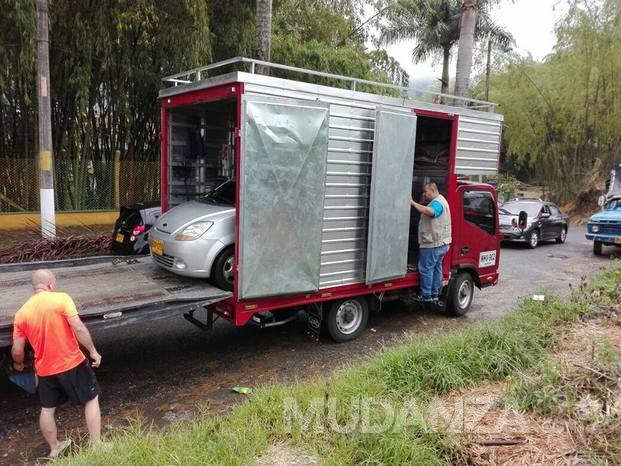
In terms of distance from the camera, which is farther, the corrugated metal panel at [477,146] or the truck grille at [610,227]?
the truck grille at [610,227]

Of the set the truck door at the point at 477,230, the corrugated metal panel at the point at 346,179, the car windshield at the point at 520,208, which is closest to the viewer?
the corrugated metal panel at the point at 346,179

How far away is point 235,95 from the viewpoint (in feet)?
15.9

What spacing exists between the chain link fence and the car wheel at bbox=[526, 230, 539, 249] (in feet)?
36.5

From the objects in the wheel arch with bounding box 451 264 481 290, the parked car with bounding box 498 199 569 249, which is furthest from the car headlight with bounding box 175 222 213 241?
the parked car with bounding box 498 199 569 249

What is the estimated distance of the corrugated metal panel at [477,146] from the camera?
6867mm

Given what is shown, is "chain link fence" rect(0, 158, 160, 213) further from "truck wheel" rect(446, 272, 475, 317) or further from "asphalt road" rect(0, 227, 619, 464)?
"truck wheel" rect(446, 272, 475, 317)

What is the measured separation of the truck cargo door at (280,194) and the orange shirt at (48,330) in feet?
5.42

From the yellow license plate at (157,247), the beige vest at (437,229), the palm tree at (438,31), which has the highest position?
the palm tree at (438,31)

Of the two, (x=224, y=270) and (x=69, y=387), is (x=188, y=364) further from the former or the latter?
(x=69, y=387)

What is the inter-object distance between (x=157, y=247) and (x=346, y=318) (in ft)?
7.92

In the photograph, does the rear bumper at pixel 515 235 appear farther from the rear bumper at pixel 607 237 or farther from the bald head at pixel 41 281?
the bald head at pixel 41 281

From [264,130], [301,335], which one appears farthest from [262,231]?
[301,335]

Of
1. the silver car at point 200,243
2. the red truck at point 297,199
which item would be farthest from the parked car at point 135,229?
the silver car at point 200,243

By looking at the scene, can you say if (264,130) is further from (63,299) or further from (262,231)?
(63,299)
